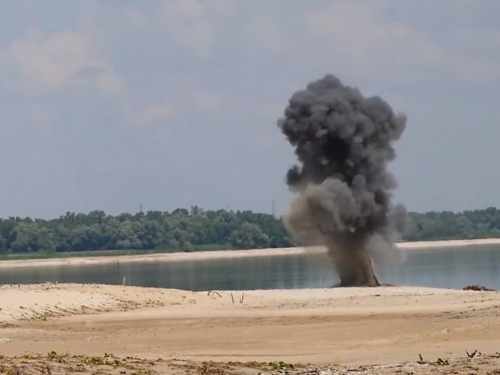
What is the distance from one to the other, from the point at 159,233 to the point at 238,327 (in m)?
144

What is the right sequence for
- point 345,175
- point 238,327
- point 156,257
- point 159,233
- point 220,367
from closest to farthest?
point 220,367 < point 238,327 < point 345,175 < point 156,257 < point 159,233

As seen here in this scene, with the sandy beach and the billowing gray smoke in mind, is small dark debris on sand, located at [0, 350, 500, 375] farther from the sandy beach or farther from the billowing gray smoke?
the billowing gray smoke

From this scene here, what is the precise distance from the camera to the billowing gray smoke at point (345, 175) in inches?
1900

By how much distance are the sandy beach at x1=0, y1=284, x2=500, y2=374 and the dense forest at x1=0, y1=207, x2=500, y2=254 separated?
12010cm

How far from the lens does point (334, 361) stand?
17469 millimetres

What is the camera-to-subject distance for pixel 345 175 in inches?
1948

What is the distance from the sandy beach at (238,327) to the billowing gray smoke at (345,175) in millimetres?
10931

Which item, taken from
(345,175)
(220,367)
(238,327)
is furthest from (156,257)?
(220,367)

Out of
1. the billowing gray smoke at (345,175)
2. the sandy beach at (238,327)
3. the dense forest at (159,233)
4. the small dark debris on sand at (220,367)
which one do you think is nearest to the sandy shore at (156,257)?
the dense forest at (159,233)

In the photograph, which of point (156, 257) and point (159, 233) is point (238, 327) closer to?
point (156, 257)

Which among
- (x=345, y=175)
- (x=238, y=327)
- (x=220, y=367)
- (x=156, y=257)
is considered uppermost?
(x=345, y=175)

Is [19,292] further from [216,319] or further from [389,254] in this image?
[389,254]

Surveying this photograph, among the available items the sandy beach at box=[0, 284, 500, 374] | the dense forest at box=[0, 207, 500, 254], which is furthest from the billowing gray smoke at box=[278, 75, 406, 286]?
the dense forest at box=[0, 207, 500, 254]

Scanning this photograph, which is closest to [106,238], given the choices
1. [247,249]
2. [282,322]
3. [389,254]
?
[247,249]
